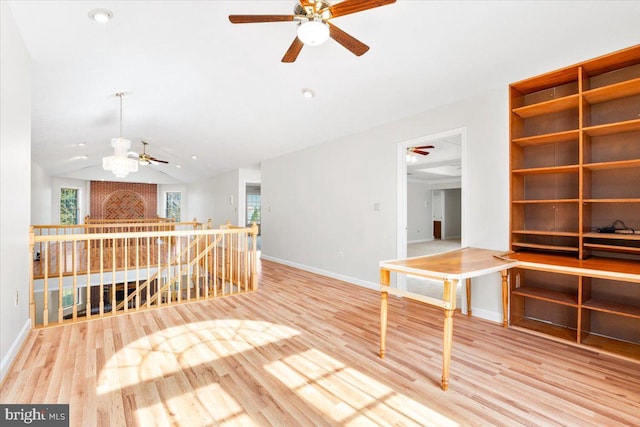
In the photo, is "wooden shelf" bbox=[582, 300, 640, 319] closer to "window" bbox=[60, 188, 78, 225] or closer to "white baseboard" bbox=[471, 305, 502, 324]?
"white baseboard" bbox=[471, 305, 502, 324]

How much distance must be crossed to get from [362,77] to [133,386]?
11.6ft

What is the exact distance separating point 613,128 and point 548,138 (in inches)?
18.0

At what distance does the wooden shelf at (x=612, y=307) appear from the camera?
230 cm

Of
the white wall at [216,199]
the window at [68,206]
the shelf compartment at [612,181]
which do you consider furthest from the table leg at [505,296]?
the window at [68,206]

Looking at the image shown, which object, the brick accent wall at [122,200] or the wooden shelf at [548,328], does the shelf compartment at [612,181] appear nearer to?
the wooden shelf at [548,328]

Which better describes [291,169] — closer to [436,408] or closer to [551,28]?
[551,28]

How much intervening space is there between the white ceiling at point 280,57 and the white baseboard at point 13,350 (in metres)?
2.54

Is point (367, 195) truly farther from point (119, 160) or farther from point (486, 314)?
point (119, 160)

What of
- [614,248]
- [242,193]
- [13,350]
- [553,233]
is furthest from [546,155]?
[242,193]

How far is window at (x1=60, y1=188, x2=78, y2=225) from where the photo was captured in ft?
33.5

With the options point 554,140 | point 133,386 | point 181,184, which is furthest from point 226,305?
point 181,184

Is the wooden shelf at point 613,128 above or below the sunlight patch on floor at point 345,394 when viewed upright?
above

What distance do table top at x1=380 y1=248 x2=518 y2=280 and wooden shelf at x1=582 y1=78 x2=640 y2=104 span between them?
1.57 metres

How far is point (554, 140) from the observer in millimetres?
2943
